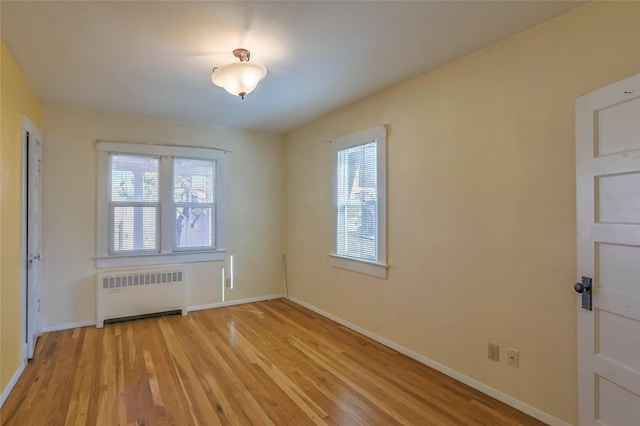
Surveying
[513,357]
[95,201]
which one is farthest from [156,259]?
[513,357]

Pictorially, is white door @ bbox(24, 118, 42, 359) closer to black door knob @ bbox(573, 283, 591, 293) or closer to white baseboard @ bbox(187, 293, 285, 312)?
white baseboard @ bbox(187, 293, 285, 312)

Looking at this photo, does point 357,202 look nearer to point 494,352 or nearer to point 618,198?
point 494,352

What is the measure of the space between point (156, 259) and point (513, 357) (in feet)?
13.6

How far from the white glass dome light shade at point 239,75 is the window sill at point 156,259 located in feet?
9.29

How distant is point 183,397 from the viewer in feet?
8.14

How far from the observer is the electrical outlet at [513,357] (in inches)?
91.4

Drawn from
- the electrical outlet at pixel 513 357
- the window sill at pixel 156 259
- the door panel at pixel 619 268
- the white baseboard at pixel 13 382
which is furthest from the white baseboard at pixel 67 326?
the door panel at pixel 619 268

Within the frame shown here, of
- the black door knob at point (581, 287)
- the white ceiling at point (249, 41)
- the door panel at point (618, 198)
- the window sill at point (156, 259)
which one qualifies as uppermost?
the white ceiling at point (249, 41)

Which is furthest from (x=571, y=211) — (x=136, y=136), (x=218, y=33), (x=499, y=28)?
(x=136, y=136)

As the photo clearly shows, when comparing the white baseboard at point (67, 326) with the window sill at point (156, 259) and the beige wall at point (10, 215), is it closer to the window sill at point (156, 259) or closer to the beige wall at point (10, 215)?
the window sill at point (156, 259)

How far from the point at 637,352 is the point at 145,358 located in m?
3.62

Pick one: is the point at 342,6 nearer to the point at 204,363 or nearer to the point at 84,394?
the point at 204,363

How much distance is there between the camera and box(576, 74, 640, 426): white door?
66.4 inches

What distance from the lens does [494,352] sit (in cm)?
246
